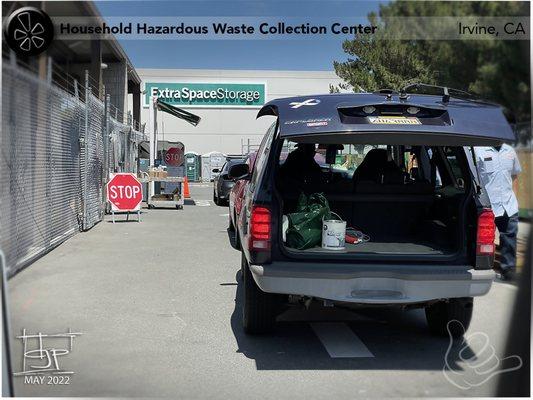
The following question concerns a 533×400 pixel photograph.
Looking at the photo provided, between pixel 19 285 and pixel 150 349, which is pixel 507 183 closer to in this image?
pixel 150 349

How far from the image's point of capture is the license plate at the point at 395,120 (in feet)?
12.7

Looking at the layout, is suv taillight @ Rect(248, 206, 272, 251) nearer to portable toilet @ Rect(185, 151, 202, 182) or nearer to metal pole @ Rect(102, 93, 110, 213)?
metal pole @ Rect(102, 93, 110, 213)

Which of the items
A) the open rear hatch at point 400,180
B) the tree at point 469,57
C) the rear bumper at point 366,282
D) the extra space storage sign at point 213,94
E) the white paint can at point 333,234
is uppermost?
the extra space storage sign at point 213,94

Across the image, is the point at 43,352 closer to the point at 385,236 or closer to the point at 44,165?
the point at 385,236

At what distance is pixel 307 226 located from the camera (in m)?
4.56

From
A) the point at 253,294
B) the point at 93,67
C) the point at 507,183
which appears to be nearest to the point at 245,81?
the point at 93,67

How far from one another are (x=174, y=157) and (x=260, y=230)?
16757mm

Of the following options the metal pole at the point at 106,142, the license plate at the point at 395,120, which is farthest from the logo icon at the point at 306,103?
the metal pole at the point at 106,142

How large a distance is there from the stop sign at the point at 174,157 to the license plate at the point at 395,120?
17.0 m

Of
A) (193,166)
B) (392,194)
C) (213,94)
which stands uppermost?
(213,94)

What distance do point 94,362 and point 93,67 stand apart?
866 centimetres

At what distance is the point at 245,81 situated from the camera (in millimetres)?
33688

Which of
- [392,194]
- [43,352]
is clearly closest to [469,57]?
[392,194]

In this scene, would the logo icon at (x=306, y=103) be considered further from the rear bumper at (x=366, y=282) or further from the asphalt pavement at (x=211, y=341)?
the asphalt pavement at (x=211, y=341)
